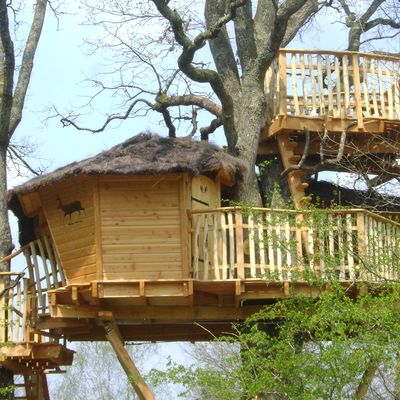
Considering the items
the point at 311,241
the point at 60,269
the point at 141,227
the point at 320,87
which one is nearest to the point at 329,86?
the point at 320,87

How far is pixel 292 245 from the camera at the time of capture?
12711 mm

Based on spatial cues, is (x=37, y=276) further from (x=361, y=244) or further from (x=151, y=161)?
(x=361, y=244)

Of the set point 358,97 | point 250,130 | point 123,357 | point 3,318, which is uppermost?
point 358,97

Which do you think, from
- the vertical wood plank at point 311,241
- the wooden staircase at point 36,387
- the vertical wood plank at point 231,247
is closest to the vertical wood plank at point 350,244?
the vertical wood plank at point 311,241

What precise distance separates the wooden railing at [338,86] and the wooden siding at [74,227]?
348cm

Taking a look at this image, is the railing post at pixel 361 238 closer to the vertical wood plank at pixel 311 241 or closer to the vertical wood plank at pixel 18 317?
the vertical wood plank at pixel 311 241

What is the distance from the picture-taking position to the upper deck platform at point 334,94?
612 inches

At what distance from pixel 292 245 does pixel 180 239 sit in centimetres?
185

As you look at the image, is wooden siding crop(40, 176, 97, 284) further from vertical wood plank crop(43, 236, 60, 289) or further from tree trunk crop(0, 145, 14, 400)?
tree trunk crop(0, 145, 14, 400)

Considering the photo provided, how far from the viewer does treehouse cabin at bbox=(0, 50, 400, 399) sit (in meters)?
13.3

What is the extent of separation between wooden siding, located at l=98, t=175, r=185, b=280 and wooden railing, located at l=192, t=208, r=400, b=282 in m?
0.32

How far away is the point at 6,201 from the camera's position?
608 inches

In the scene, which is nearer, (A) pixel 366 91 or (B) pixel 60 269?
(B) pixel 60 269

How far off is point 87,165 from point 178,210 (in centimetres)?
142
